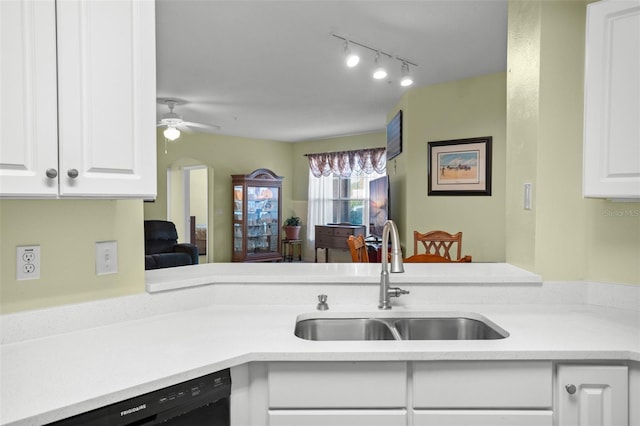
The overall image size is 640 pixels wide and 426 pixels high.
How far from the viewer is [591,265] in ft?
6.07

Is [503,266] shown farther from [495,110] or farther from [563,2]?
[495,110]

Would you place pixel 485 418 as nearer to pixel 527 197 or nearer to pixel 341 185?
pixel 527 197

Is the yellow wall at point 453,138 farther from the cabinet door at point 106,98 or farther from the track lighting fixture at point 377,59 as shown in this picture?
the cabinet door at point 106,98

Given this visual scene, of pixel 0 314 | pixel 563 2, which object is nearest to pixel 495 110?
pixel 563 2

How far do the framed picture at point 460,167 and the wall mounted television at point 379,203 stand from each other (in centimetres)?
85

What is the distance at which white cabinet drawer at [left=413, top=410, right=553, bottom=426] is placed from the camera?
131cm

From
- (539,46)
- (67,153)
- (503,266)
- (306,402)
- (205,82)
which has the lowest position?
(306,402)

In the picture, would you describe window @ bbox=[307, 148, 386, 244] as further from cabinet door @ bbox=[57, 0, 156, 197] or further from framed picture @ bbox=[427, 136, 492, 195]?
cabinet door @ bbox=[57, 0, 156, 197]

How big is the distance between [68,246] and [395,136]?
171 inches

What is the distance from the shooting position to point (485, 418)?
4.30 ft

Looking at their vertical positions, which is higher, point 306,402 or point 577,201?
point 577,201

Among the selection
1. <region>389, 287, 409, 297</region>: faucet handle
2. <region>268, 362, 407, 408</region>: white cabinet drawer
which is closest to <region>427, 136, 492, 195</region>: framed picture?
<region>389, 287, 409, 297</region>: faucet handle

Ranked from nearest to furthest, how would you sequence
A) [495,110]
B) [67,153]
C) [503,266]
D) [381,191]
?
[67,153] < [503,266] < [495,110] < [381,191]

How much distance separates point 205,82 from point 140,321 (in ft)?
11.0
